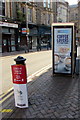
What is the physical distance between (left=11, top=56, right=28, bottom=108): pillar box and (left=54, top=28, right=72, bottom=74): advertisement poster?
3625 millimetres

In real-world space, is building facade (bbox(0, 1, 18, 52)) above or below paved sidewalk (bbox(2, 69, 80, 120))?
above

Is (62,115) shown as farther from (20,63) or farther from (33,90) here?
(33,90)

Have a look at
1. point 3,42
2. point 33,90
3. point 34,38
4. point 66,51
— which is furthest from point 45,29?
point 33,90

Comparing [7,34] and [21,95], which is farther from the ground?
[7,34]

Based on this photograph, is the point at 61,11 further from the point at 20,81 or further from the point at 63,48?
the point at 20,81

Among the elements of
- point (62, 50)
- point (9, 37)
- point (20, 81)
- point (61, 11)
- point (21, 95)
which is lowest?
point (21, 95)

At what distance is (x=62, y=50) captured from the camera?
769cm

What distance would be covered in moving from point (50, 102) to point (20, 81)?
3.66 feet

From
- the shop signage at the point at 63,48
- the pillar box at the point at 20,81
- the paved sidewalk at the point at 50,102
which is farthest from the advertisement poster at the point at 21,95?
the shop signage at the point at 63,48

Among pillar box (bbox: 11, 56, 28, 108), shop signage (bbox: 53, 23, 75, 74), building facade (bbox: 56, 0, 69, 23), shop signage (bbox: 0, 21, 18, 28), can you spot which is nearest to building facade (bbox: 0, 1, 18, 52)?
shop signage (bbox: 0, 21, 18, 28)

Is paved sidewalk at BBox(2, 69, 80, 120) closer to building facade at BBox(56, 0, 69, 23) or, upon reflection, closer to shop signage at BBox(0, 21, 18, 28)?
shop signage at BBox(0, 21, 18, 28)

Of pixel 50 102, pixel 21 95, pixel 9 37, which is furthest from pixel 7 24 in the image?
pixel 21 95

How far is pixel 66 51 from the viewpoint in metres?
7.67

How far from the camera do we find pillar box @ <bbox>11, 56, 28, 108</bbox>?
425cm
